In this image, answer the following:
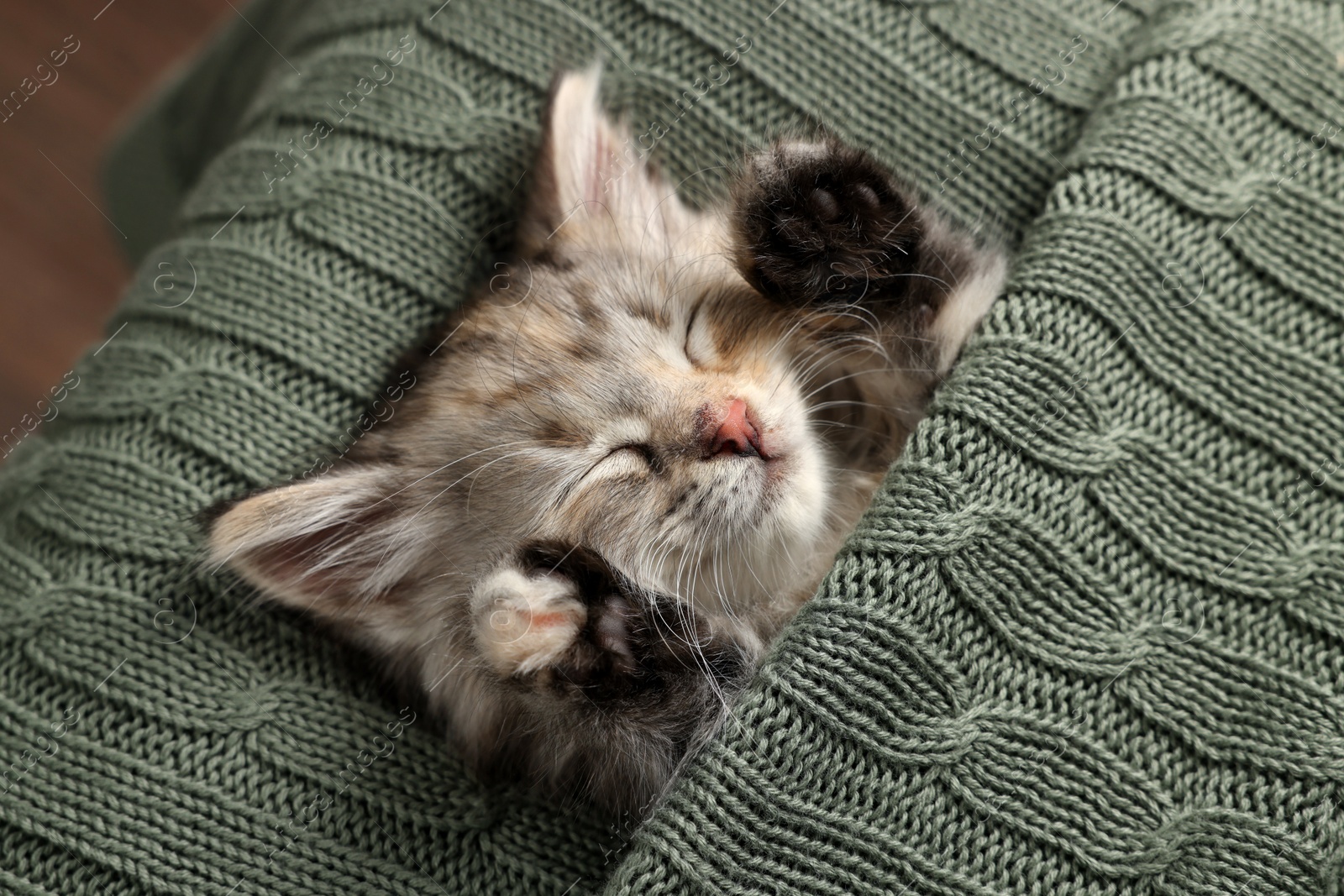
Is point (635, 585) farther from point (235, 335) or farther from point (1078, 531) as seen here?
point (235, 335)

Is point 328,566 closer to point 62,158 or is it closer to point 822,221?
point 822,221

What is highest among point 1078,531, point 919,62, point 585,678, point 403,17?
point 919,62

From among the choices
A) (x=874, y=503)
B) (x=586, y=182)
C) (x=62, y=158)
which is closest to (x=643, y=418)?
(x=874, y=503)

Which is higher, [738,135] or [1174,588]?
[738,135]

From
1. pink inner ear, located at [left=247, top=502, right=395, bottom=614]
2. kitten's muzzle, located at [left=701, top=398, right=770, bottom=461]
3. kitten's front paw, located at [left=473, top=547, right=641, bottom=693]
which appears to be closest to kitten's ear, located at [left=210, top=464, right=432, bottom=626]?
pink inner ear, located at [left=247, top=502, right=395, bottom=614]

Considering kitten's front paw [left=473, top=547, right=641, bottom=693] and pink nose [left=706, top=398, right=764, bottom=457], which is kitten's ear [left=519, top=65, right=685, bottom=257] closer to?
pink nose [left=706, top=398, right=764, bottom=457]

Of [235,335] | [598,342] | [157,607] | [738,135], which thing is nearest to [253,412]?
[235,335]

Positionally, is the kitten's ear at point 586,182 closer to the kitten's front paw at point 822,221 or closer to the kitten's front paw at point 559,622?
the kitten's front paw at point 822,221

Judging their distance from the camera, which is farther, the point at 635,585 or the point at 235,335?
the point at 235,335
